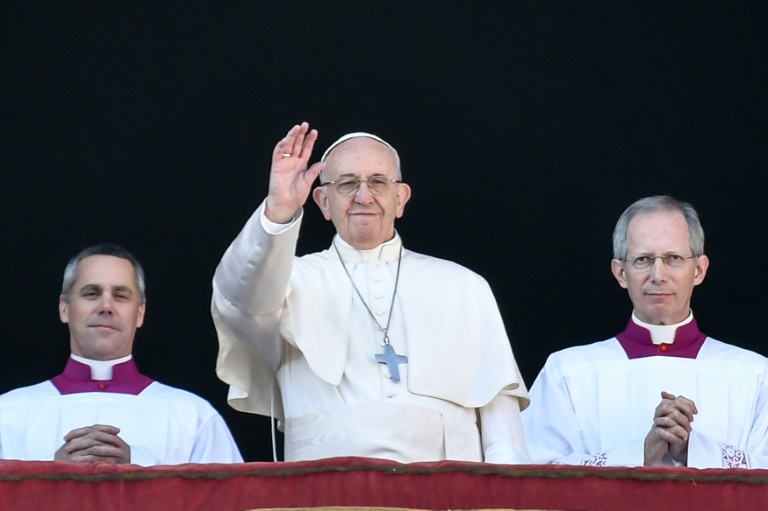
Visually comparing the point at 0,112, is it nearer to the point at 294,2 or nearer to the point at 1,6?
the point at 1,6

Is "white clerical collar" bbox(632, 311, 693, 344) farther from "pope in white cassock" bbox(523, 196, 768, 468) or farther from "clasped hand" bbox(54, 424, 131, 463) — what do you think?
"clasped hand" bbox(54, 424, 131, 463)

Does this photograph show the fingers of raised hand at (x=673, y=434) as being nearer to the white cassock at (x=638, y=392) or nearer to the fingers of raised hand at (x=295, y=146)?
the white cassock at (x=638, y=392)

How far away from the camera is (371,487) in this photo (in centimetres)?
469

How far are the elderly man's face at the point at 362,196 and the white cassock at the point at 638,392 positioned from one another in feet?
3.04

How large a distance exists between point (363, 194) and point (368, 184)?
4 centimetres

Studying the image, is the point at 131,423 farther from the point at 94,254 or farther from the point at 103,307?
the point at 94,254

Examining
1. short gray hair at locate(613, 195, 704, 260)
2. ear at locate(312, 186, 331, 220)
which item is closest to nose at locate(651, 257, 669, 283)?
short gray hair at locate(613, 195, 704, 260)

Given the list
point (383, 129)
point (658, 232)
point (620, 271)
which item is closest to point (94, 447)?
point (620, 271)

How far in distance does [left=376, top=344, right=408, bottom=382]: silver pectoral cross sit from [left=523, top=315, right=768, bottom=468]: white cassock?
2.32 ft

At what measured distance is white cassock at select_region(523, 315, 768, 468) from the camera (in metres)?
6.21

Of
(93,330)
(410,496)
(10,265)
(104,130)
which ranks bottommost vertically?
(410,496)

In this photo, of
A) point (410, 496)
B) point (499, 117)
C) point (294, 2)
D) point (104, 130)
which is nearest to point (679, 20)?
point (499, 117)

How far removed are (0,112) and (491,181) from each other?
6.60 ft

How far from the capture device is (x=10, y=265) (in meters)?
7.57
